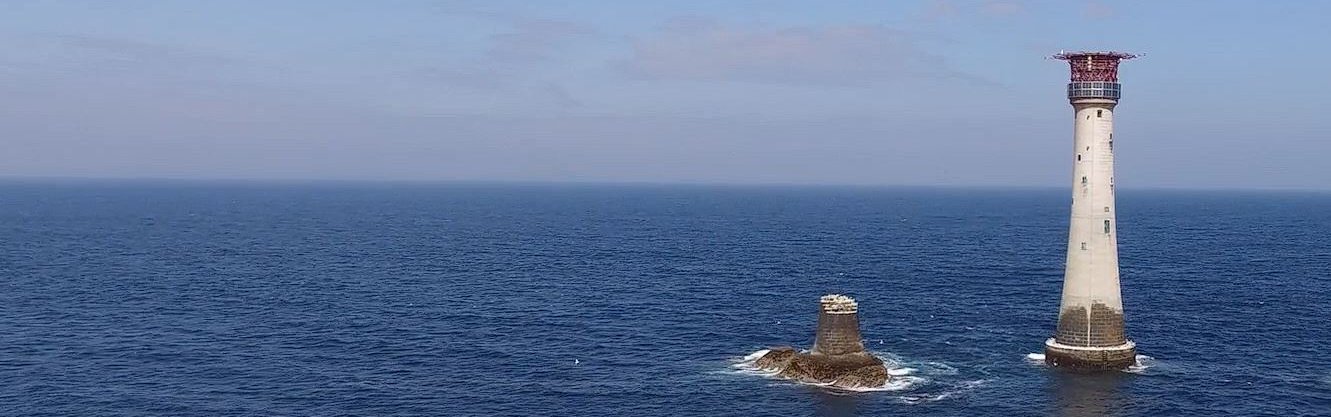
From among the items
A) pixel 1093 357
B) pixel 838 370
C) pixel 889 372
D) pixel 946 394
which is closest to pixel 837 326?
pixel 838 370

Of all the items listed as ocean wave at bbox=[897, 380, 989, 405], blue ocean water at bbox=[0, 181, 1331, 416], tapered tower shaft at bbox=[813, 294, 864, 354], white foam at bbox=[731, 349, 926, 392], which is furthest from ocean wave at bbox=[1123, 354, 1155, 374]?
tapered tower shaft at bbox=[813, 294, 864, 354]

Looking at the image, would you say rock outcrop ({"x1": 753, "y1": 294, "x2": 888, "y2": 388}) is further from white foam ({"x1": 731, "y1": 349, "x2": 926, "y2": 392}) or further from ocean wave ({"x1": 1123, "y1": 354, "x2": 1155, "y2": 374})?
ocean wave ({"x1": 1123, "y1": 354, "x2": 1155, "y2": 374})

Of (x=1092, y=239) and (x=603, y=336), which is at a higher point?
(x=1092, y=239)

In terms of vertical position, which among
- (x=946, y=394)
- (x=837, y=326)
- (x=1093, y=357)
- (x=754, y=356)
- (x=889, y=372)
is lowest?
(x=946, y=394)

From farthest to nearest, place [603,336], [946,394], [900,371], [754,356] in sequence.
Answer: [603,336] < [754,356] < [900,371] < [946,394]

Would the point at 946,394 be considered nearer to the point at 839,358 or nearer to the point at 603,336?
the point at 839,358

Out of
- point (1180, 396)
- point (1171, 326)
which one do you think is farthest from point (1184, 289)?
point (1180, 396)
